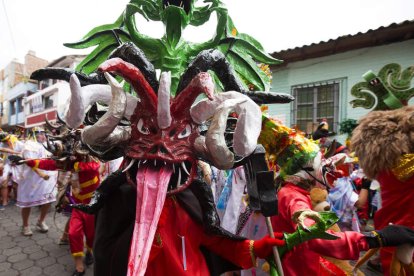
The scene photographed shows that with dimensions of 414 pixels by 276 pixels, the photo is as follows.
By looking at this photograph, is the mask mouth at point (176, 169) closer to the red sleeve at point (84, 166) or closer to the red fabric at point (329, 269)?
the red fabric at point (329, 269)

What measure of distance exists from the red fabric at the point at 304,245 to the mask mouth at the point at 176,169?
0.73 meters

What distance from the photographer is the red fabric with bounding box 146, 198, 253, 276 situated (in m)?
1.40

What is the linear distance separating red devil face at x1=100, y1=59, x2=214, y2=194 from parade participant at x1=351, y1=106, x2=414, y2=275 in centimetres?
178

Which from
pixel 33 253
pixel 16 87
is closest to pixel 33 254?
pixel 33 253

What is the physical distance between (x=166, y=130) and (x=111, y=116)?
263mm

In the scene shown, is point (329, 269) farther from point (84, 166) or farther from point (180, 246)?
point (84, 166)

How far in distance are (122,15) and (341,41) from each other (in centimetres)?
644

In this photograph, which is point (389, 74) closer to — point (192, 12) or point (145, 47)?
point (192, 12)

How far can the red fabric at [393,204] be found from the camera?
222cm

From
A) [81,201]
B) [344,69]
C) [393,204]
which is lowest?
[81,201]

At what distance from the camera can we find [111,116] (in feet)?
3.94

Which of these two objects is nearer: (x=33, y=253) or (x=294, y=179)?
(x=294, y=179)

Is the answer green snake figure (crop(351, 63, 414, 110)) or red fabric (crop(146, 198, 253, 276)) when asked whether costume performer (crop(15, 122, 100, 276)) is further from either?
green snake figure (crop(351, 63, 414, 110))

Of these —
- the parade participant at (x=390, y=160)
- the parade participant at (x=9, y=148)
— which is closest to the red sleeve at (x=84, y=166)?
the parade participant at (x=390, y=160)
